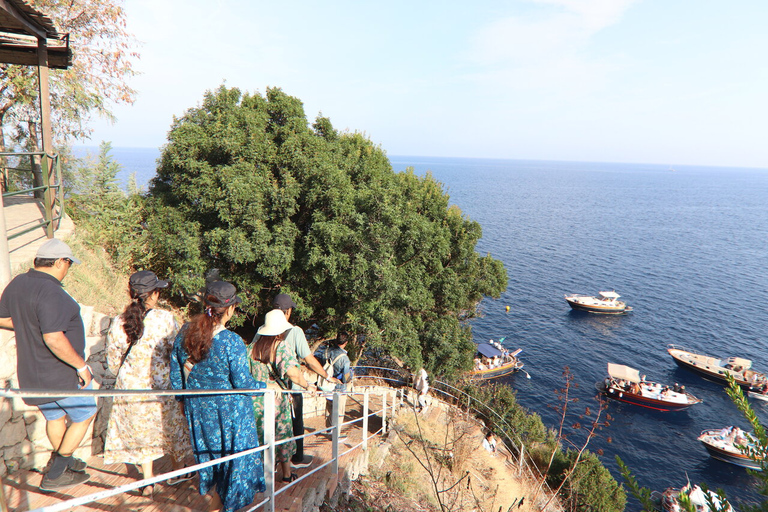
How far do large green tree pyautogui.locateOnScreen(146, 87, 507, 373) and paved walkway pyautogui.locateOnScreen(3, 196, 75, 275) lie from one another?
306 cm

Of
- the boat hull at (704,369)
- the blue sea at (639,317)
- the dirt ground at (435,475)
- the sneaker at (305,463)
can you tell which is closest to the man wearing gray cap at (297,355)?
the sneaker at (305,463)

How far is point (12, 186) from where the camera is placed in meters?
14.4

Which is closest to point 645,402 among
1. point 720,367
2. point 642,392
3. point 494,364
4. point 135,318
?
point 642,392

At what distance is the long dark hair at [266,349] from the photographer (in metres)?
4.50

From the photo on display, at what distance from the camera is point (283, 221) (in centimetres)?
1366

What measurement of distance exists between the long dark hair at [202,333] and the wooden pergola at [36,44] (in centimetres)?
669

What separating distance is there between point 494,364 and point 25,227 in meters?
A: 30.8

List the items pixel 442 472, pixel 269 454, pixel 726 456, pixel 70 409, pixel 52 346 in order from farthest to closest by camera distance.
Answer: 1. pixel 726 456
2. pixel 442 472
3. pixel 70 409
4. pixel 52 346
5. pixel 269 454

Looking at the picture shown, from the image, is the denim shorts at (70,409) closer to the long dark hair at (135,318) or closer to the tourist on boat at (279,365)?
the long dark hair at (135,318)

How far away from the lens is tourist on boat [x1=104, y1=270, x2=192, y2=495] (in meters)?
4.04

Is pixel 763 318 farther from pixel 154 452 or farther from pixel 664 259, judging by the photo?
pixel 154 452

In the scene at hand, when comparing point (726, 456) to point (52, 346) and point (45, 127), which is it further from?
point (45, 127)

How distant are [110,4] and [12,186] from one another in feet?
24.7

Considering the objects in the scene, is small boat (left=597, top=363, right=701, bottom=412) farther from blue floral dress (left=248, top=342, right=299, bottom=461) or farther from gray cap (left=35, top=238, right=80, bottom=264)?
gray cap (left=35, top=238, right=80, bottom=264)
